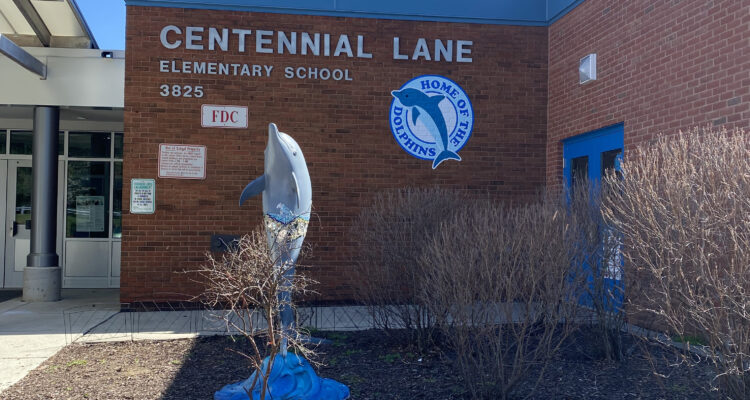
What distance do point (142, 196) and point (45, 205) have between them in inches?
80.1

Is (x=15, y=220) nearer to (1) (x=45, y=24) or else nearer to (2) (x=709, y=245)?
(1) (x=45, y=24)

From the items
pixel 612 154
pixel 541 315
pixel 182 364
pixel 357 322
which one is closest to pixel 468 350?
pixel 541 315

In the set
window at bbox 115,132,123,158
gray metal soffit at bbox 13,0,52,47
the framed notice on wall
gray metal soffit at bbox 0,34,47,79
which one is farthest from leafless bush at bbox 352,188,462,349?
window at bbox 115,132,123,158

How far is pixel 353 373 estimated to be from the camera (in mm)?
6059

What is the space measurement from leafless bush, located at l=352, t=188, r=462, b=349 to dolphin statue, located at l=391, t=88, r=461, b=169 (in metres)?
3.07

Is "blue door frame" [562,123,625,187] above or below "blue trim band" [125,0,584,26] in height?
below

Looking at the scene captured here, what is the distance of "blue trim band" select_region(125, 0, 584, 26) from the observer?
9805mm

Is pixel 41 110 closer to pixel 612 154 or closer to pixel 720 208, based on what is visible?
pixel 612 154

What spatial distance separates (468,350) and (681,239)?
179 cm

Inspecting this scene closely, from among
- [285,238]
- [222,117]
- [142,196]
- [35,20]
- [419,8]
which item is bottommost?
[285,238]

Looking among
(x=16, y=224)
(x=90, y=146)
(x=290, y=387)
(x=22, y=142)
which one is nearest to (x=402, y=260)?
A: (x=290, y=387)

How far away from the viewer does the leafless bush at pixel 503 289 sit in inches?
195

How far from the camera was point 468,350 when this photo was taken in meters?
5.16

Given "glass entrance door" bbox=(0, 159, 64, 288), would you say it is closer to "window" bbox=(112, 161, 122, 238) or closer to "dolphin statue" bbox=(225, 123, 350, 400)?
"window" bbox=(112, 161, 122, 238)
